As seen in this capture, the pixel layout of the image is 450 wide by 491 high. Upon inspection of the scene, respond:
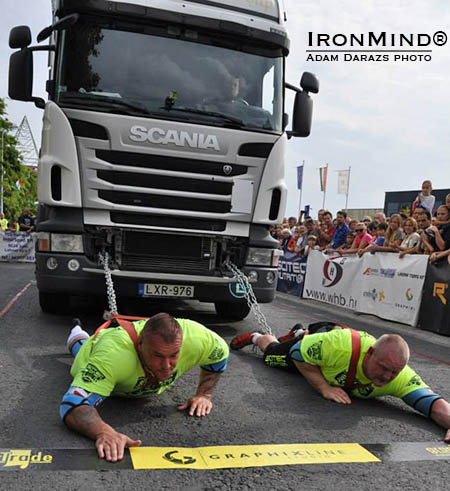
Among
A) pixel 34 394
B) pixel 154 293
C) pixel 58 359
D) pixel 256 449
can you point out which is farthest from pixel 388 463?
pixel 154 293

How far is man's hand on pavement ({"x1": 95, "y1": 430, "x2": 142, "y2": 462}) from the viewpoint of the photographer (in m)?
2.84

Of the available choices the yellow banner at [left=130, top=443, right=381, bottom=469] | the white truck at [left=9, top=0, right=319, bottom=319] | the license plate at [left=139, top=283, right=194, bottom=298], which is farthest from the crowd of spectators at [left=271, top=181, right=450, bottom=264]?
the yellow banner at [left=130, top=443, right=381, bottom=469]

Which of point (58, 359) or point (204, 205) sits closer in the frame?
point (58, 359)

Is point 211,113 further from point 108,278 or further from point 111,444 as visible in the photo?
point 111,444

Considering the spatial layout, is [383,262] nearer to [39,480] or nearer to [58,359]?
[58,359]

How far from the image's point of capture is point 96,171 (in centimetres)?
566

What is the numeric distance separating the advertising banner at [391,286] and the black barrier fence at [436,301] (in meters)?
0.12

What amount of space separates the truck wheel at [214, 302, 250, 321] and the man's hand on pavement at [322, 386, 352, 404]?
3.04 metres

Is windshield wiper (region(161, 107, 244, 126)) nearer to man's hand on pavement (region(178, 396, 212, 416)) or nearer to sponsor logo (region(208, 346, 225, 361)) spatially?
sponsor logo (region(208, 346, 225, 361))

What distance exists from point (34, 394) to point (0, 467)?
3.92 feet

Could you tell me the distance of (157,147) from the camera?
5.72m

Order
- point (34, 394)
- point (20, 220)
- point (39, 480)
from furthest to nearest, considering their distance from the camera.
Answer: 1. point (20, 220)
2. point (34, 394)
3. point (39, 480)

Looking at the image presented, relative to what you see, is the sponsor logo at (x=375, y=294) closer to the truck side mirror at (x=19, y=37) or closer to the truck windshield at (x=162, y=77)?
the truck windshield at (x=162, y=77)

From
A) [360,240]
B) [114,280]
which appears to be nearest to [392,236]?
[360,240]
